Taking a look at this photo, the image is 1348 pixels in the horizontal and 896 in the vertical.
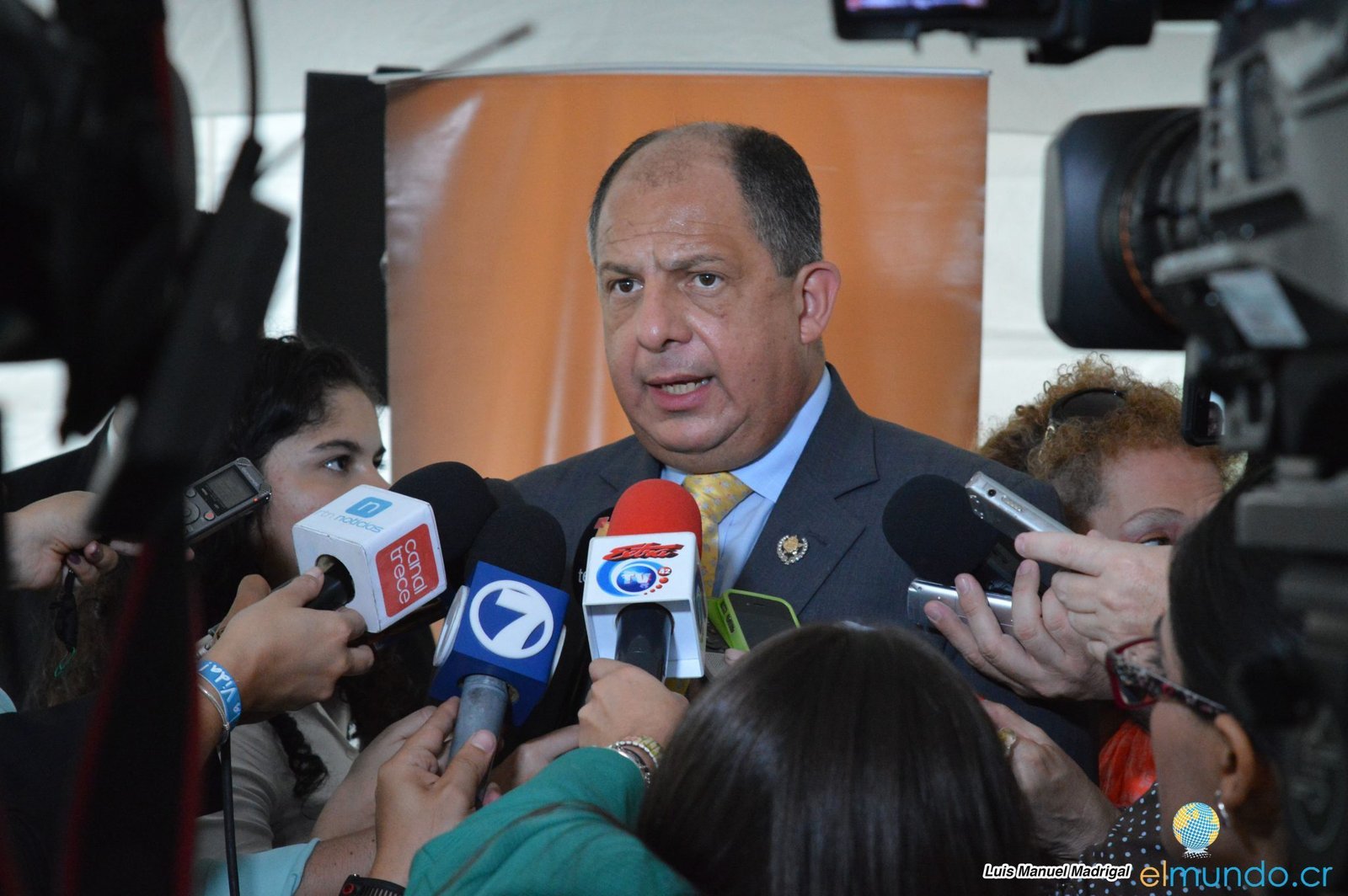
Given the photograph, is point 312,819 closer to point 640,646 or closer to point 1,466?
point 640,646

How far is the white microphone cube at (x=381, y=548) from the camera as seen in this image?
1.45 meters

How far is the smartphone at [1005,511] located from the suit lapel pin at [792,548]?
1.41 ft

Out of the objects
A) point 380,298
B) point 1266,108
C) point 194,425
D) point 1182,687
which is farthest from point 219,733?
point 380,298

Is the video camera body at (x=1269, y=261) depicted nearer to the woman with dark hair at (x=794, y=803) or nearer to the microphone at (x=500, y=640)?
the woman with dark hair at (x=794, y=803)

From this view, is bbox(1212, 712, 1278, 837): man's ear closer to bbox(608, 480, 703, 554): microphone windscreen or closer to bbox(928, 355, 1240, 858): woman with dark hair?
bbox(928, 355, 1240, 858): woman with dark hair

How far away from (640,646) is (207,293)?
2.43ft

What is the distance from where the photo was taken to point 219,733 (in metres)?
1.28

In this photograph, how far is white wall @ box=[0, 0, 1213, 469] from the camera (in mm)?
3773

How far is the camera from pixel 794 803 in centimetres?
102

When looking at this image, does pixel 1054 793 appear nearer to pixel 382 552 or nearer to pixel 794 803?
pixel 794 803


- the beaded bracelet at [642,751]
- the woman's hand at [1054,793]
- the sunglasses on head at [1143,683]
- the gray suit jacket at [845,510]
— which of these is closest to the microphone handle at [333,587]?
the beaded bracelet at [642,751]

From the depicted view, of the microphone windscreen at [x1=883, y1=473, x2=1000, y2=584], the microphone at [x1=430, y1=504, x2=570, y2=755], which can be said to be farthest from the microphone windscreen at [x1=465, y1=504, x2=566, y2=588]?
the microphone windscreen at [x1=883, y1=473, x2=1000, y2=584]

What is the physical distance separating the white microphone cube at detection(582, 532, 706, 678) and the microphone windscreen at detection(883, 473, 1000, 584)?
39 centimetres

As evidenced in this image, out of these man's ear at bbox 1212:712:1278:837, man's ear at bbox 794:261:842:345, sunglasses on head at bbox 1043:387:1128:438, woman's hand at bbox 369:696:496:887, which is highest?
A: man's ear at bbox 794:261:842:345
